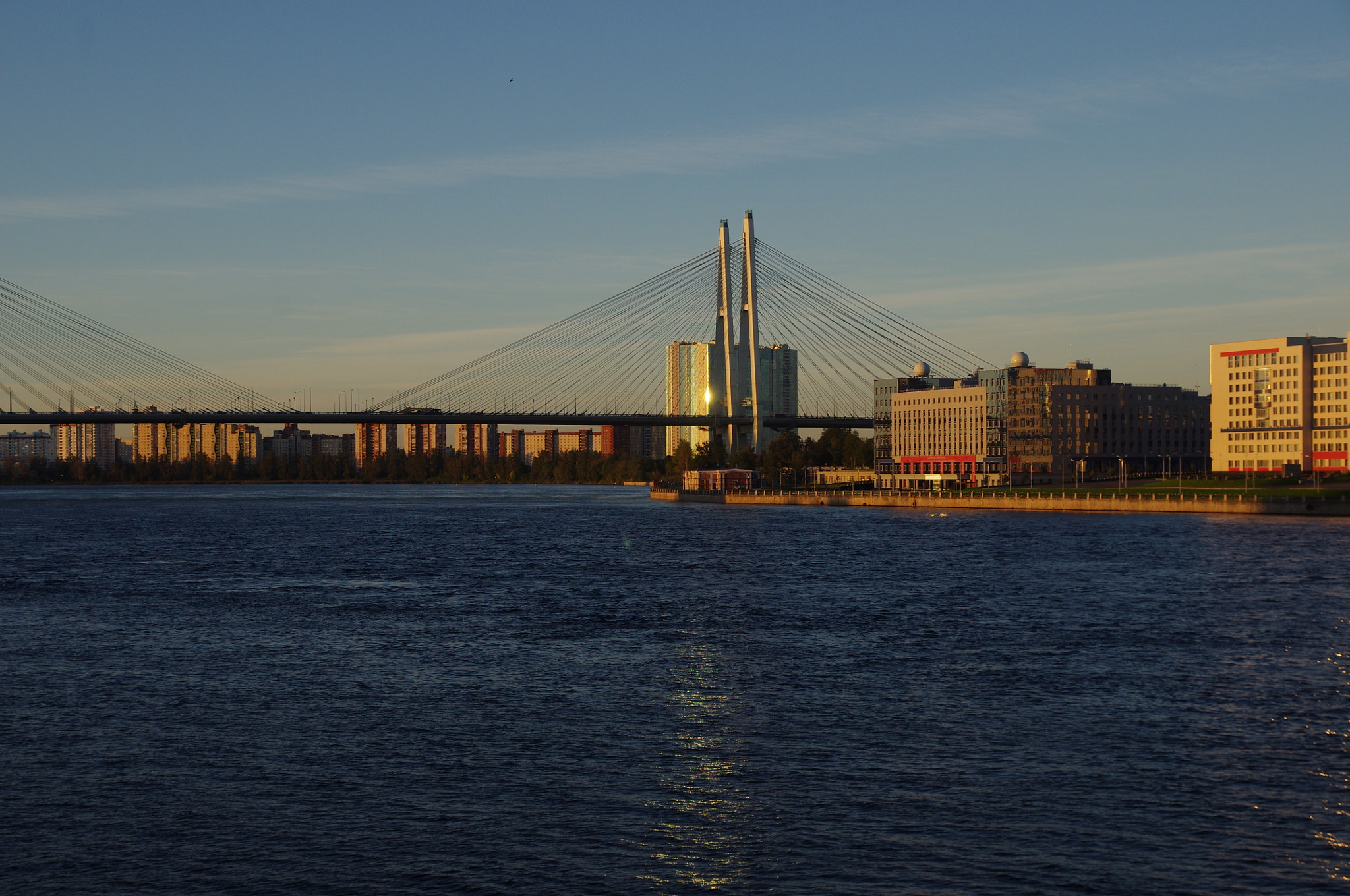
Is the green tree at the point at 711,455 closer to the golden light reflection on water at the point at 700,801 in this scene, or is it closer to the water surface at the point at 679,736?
the water surface at the point at 679,736

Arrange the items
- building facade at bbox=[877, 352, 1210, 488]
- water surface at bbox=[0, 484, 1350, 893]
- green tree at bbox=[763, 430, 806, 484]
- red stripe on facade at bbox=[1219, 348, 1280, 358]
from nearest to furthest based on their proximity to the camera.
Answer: water surface at bbox=[0, 484, 1350, 893], red stripe on facade at bbox=[1219, 348, 1280, 358], building facade at bbox=[877, 352, 1210, 488], green tree at bbox=[763, 430, 806, 484]

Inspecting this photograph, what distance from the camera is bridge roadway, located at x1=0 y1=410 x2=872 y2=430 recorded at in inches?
4520

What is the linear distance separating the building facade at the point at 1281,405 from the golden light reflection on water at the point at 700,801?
121852 millimetres

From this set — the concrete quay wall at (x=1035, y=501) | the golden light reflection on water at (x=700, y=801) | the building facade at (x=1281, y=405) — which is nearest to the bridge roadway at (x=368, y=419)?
the concrete quay wall at (x=1035, y=501)

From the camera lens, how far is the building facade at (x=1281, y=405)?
13325 cm

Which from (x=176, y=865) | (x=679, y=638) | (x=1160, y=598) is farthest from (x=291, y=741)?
(x=1160, y=598)

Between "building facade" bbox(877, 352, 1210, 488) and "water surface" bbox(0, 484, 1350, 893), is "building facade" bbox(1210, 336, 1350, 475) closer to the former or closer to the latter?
"building facade" bbox(877, 352, 1210, 488)

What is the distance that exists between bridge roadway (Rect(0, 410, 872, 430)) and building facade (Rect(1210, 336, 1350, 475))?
4971 cm

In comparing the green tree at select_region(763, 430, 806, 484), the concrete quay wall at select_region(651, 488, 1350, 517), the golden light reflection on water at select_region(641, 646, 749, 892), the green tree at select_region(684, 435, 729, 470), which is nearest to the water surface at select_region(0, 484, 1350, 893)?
the golden light reflection on water at select_region(641, 646, 749, 892)

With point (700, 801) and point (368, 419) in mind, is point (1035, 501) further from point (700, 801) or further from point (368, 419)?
point (700, 801)

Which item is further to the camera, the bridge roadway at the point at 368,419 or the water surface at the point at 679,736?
the bridge roadway at the point at 368,419

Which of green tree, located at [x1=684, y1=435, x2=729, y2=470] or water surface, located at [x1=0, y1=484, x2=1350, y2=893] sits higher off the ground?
green tree, located at [x1=684, y1=435, x2=729, y2=470]

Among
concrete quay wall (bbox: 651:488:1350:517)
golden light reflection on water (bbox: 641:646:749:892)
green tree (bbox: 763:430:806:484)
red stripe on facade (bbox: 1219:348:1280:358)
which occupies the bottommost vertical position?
golden light reflection on water (bbox: 641:646:749:892)

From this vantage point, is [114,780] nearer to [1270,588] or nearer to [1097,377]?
[1270,588]
